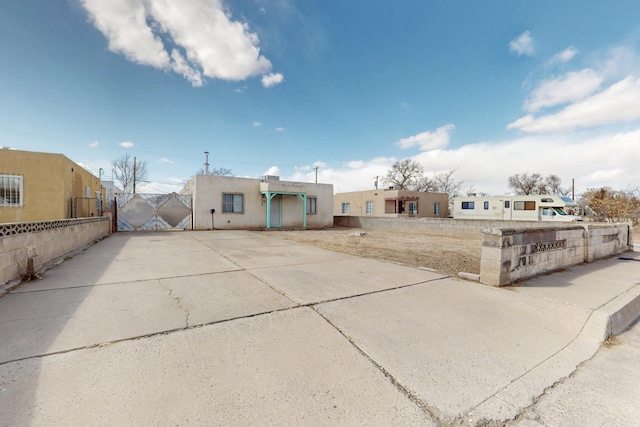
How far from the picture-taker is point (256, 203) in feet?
56.6

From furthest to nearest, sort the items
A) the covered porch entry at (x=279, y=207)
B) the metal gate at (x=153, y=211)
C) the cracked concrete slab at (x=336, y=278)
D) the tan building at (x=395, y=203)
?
the tan building at (x=395, y=203) → the covered porch entry at (x=279, y=207) → the metal gate at (x=153, y=211) → the cracked concrete slab at (x=336, y=278)

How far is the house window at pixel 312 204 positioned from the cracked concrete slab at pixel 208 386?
666 inches

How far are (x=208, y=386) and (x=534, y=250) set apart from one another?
238 inches

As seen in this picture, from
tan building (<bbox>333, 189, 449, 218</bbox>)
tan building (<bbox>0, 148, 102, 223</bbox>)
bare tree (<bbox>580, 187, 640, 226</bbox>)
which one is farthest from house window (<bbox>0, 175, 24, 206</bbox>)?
bare tree (<bbox>580, 187, 640, 226</bbox>)

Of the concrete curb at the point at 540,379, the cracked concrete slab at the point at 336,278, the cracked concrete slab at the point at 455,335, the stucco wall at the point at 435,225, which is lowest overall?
the concrete curb at the point at 540,379

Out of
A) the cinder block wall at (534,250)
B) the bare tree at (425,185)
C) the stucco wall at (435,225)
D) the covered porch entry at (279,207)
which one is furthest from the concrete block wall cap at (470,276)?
the bare tree at (425,185)

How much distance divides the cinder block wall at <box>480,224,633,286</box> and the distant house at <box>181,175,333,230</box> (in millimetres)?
13607

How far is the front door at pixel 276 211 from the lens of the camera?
17814 mm

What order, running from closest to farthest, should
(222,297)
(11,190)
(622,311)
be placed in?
(622,311)
(222,297)
(11,190)

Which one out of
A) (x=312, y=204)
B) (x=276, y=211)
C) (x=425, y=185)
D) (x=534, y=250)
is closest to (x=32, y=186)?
(x=276, y=211)

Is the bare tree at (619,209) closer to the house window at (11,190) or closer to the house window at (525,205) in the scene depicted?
the house window at (525,205)

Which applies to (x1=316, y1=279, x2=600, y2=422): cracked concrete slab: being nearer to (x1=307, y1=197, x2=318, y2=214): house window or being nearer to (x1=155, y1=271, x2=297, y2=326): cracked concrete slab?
(x1=155, y1=271, x2=297, y2=326): cracked concrete slab

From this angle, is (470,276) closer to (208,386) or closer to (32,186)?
(208,386)

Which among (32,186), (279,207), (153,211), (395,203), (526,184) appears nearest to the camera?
(32,186)
